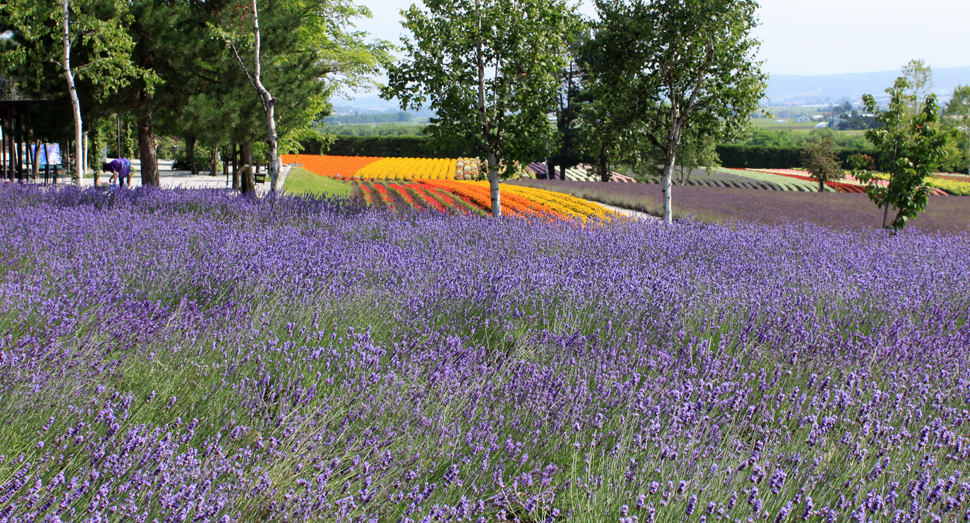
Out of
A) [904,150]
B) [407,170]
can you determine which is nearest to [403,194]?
[904,150]

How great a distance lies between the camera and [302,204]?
9.30 meters

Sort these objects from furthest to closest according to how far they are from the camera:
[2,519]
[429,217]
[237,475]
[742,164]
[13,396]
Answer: [742,164]
[429,217]
[13,396]
[237,475]
[2,519]

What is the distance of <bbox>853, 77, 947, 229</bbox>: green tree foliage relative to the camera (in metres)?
10.5

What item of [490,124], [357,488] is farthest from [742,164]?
[357,488]

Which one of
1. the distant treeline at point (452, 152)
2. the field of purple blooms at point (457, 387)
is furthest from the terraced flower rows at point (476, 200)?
the distant treeline at point (452, 152)

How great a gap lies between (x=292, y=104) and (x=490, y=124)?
4.45 metres

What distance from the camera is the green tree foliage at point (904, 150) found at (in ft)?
34.3

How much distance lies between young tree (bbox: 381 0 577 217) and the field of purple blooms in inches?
191

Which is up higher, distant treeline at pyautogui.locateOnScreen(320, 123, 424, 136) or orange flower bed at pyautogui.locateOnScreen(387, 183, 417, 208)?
distant treeline at pyautogui.locateOnScreen(320, 123, 424, 136)

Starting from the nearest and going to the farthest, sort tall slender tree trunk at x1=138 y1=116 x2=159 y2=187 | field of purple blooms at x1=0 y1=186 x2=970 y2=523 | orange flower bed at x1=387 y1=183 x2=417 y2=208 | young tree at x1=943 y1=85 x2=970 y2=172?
field of purple blooms at x1=0 y1=186 x2=970 y2=523
tall slender tree trunk at x1=138 y1=116 x2=159 y2=187
orange flower bed at x1=387 y1=183 x2=417 y2=208
young tree at x1=943 y1=85 x2=970 y2=172

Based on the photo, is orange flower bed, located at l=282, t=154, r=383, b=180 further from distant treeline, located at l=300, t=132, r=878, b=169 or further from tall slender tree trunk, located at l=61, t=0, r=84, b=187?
tall slender tree trunk, located at l=61, t=0, r=84, b=187

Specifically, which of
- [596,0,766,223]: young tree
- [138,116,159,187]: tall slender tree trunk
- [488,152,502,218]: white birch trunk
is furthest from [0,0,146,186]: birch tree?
[596,0,766,223]: young tree

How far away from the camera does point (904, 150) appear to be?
1070 cm

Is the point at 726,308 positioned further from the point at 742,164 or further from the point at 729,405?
the point at 742,164
